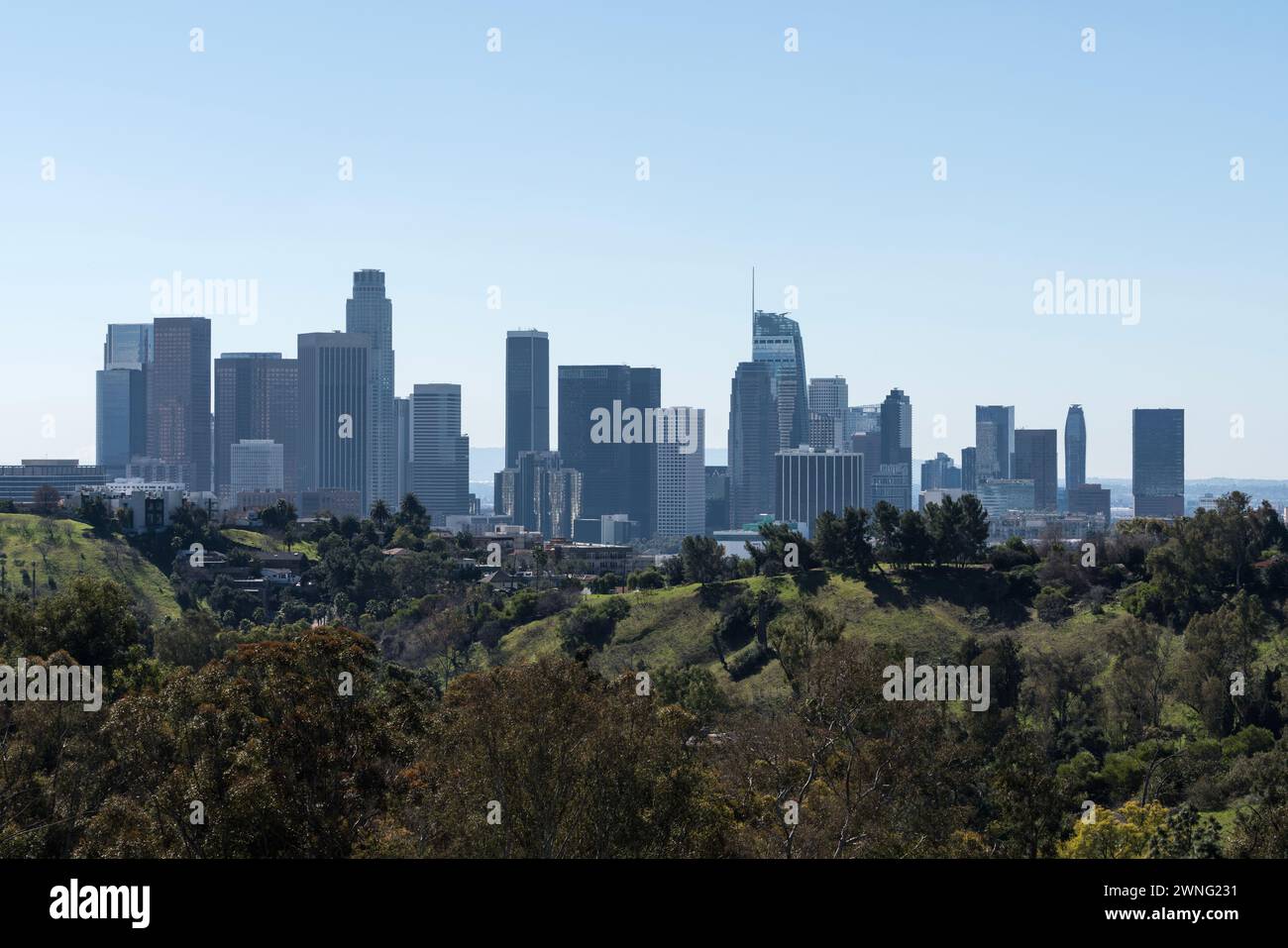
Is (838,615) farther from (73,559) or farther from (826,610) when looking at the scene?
(73,559)

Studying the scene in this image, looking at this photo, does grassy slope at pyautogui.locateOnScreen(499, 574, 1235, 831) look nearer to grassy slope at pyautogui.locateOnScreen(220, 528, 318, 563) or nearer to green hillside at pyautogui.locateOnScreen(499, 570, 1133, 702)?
green hillside at pyautogui.locateOnScreen(499, 570, 1133, 702)

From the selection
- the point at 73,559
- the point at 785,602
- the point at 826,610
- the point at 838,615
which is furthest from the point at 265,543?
the point at 838,615

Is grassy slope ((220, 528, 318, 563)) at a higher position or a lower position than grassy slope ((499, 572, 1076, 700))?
higher

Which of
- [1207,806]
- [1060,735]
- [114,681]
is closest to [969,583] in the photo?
[1060,735]

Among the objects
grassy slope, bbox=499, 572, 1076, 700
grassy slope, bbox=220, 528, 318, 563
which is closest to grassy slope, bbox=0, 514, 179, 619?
grassy slope, bbox=220, 528, 318, 563

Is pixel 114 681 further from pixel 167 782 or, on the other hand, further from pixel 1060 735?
pixel 1060 735

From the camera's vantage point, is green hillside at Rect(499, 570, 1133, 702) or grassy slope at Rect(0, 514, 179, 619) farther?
grassy slope at Rect(0, 514, 179, 619)

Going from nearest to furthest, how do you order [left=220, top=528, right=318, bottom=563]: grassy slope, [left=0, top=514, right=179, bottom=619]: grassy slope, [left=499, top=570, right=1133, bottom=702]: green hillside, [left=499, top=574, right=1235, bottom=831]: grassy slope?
[left=499, top=574, right=1235, bottom=831]: grassy slope, [left=499, top=570, right=1133, bottom=702]: green hillside, [left=0, top=514, right=179, bottom=619]: grassy slope, [left=220, top=528, right=318, bottom=563]: grassy slope
